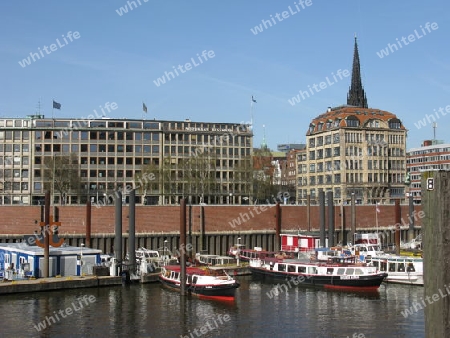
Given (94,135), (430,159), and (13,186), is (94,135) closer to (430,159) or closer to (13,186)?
(13,186)

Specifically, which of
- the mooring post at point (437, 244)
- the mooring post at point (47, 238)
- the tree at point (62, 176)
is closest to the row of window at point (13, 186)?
the tree at point (62, 176)

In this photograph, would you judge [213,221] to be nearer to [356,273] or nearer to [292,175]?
[356,273]

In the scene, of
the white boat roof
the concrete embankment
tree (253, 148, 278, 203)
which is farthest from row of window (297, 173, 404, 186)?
the concrete embankment

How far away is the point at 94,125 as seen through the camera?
138 metres

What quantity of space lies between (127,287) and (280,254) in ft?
71.5

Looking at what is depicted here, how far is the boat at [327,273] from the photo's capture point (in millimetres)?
56188

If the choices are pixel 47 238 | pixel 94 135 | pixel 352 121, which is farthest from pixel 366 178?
pixel 47 238

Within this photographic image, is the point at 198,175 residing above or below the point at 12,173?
below

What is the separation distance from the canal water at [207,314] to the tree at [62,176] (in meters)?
76.4

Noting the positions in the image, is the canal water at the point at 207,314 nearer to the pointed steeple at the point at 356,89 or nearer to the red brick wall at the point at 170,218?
the red brick wall at the point at 170,218

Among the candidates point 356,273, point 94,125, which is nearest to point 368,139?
point 94,125

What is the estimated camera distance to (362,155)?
448 feet

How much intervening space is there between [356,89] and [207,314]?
149016 millimetres

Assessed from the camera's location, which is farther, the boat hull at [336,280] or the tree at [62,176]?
the tree at [62,176]
